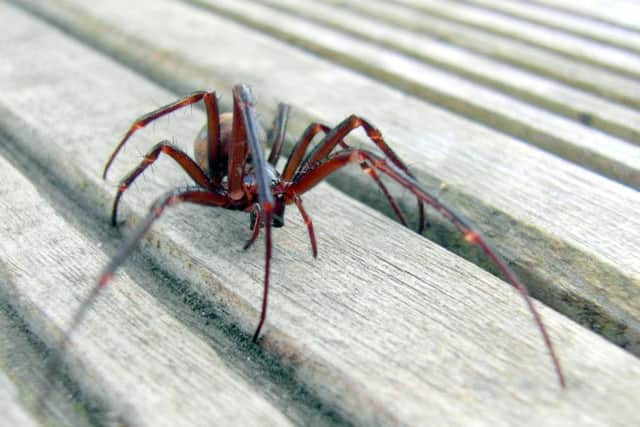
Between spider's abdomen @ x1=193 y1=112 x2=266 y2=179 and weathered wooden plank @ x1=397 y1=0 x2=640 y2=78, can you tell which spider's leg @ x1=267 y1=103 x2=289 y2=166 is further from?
weathered wooden plank @ x1=397 y1=0 x2=640 y2=78

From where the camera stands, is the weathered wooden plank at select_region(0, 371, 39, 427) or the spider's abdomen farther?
the spider's abdomen

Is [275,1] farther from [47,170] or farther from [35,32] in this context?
[47,170]

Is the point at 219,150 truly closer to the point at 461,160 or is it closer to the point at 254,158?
the point at 254,158

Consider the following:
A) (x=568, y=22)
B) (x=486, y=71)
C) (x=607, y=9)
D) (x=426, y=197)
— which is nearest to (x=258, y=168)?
(x=426, y=197)

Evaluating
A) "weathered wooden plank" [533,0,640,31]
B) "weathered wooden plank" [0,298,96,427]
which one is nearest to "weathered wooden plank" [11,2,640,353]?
"weathered wooden plank" [0,298,96,427]

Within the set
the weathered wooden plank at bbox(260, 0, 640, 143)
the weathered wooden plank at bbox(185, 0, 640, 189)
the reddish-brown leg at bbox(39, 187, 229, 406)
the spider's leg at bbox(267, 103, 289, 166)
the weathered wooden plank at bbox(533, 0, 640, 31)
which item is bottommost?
the reddish-brown leg at bbox(39, 187, 229, 406)

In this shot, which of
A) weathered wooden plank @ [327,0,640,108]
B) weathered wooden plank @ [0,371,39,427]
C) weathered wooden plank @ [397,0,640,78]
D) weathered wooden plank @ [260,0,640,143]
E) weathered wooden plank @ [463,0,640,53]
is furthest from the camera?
weathered wooden plank @ [463,0,640,53]
